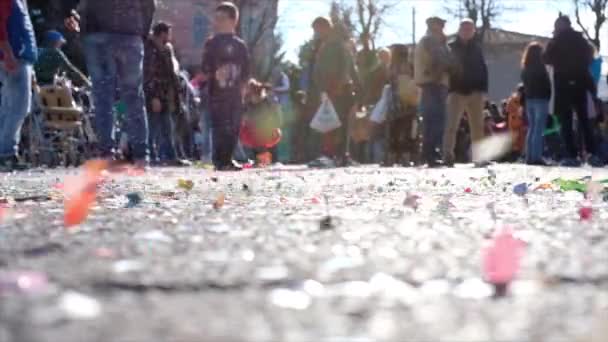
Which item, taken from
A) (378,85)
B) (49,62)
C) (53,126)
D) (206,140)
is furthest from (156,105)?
(378,85)

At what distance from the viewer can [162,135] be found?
40.1ft

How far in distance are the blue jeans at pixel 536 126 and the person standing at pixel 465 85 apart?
0.91 meters

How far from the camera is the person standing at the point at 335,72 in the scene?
37.4 ft

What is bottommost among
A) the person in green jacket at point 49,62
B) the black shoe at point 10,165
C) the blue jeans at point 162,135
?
the black shoe at point 10,165

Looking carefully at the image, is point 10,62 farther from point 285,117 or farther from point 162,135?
point 285,117

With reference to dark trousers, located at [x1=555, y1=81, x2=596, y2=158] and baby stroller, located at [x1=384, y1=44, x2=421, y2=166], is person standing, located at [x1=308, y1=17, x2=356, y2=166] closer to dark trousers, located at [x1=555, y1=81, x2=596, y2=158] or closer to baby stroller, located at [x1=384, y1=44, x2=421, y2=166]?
baby stroller, located at [x1=384, y1=44, x2=421, y2=166]

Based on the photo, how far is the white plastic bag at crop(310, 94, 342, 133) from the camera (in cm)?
1188

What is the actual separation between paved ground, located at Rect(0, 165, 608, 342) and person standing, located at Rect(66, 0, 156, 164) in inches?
198

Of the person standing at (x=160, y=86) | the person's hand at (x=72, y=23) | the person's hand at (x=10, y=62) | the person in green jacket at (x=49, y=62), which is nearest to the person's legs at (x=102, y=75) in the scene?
the person's hand at (x=72, y=23)

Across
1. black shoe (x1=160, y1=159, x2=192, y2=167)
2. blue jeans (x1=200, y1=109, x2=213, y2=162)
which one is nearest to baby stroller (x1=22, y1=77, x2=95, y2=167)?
black shoe (x1=160, y1=159, x2=192, y2=167)

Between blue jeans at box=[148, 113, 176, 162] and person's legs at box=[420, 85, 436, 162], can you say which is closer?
person's legs at box=[420, 85, 436, 162]

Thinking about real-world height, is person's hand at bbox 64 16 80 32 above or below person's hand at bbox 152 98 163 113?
above

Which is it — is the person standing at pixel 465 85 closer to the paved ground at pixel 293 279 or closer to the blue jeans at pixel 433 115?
the blue jeans at pixel 433 115

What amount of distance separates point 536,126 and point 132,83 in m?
5.71
